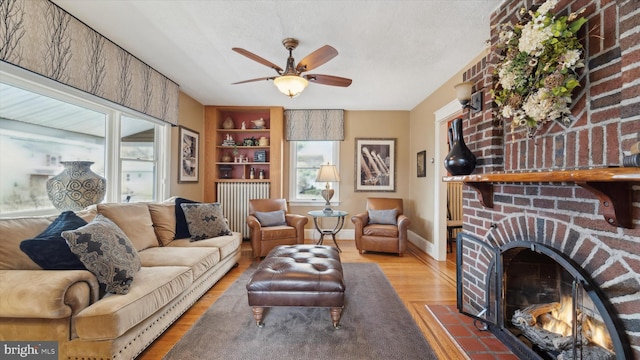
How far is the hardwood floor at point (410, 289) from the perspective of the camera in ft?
5.99

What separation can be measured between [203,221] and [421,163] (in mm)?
3362

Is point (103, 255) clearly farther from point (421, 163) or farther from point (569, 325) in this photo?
point (421, 163)

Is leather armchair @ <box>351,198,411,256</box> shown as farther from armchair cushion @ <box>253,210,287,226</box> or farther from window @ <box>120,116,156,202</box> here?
window @ <box>120,116,156,202</box>

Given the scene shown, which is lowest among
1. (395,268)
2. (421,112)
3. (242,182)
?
(395,268)

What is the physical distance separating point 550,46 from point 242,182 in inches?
175

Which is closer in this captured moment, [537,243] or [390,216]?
[537,243]

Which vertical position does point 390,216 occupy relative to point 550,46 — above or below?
below

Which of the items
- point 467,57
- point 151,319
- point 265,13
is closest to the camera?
point 151,319

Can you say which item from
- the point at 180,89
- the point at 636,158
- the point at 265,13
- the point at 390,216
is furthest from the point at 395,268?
the point at 180,89

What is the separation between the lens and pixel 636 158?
87cm

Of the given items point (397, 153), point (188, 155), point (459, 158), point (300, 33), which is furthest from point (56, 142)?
point (397, 153)

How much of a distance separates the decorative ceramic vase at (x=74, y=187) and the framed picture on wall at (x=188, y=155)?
65.2 inches

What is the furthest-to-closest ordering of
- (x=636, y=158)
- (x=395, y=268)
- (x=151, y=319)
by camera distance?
(x=395, y=268) → (x=151, y=319) → (x=636, y=158)

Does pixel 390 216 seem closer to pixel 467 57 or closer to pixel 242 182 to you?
pixel 467 57
